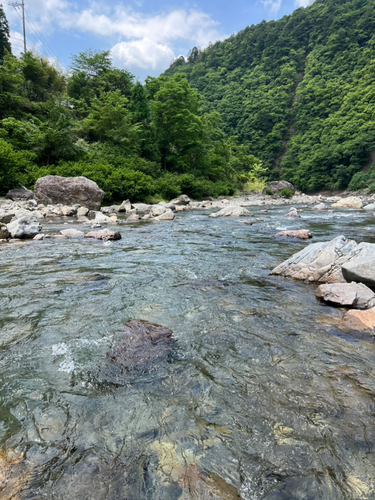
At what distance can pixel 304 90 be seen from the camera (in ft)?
221

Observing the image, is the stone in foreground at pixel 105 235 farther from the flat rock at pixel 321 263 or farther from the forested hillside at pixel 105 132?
the forested hillside at pixel 105 132

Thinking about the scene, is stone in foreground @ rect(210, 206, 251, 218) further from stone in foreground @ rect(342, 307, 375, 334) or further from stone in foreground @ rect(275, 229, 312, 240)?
stone in foreground @ rect(342, 307, 375, 334)

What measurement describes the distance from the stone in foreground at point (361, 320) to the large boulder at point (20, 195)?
1582cm

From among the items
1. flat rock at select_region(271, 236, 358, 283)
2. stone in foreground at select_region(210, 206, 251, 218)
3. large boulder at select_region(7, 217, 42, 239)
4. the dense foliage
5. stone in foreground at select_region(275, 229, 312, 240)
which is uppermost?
the dense foliage

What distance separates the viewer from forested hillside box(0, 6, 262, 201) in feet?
59.3

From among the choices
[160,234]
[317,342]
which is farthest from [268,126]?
[317,342]

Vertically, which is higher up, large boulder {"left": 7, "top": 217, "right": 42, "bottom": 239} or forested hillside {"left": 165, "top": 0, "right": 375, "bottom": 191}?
forested hillside {"left": 165, "top": 0, "right": 375, "bottom": 191}

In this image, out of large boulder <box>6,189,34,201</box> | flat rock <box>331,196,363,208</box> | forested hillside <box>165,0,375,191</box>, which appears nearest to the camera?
large boulder <box>6,189,34,201</box>

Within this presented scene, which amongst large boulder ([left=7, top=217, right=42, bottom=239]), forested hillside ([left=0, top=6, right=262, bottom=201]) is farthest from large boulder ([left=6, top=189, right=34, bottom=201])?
large boulder ([left=7, top=217, right=42, bottom=239])

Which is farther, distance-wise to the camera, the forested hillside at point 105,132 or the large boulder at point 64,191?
the forested hillside at point 105,132

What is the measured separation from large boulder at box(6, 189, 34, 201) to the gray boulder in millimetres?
A: 15442

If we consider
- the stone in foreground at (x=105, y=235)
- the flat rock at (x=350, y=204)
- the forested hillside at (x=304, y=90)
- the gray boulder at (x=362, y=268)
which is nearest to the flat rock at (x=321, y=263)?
the gray boulder at (x=362, y=268)

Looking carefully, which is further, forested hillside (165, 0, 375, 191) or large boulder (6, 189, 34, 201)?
forested hillside (165, 0, 375, 191)

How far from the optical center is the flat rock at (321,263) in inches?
164
